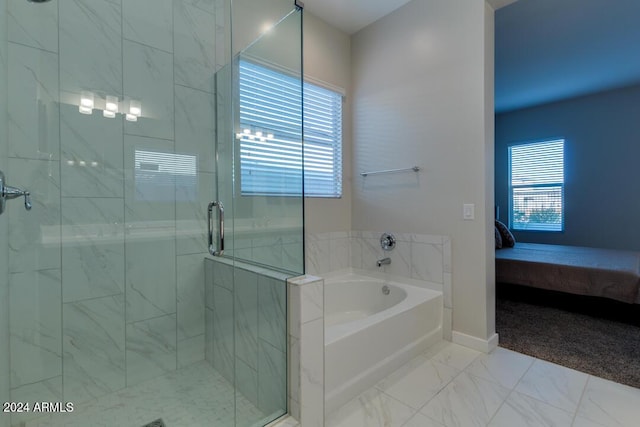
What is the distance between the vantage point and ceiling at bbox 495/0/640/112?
2.68m

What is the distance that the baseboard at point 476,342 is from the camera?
2188 mm

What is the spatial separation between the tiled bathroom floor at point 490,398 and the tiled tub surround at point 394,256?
533mm

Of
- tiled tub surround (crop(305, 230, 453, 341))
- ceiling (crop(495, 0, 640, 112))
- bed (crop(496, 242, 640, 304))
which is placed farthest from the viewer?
ceiling (crop(495, 0, 640, 112))

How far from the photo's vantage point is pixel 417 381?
1.84m

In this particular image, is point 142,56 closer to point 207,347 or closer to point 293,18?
point 293,18

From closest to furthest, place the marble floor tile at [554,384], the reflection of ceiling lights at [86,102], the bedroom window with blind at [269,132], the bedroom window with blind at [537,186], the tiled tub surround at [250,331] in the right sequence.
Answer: the tiled tub surround at [250,331]
the marble floor tile at [554,384]
the reflection of ceiling lights at [86,102]
the bedroom window with blind at [269,132]
the bedroom window with blind at [537,186]

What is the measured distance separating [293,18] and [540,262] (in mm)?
3141

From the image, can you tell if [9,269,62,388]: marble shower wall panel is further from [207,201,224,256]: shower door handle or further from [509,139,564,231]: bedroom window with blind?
[509,139,564,231]: bedroom window with blind

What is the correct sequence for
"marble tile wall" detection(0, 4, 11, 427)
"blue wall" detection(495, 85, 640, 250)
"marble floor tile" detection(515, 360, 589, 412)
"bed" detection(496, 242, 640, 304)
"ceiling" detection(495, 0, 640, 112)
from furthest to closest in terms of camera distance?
"blue wall" detection(495, 85, 640, 250) → "ceiling" detection(495, 0, 640, 112) → "bed" detection(496, 242, 640, 304) → "marble floor tile" detection(515, 360, 589, 412) → "marble tile wall" detection(0, 4, 11, 427)

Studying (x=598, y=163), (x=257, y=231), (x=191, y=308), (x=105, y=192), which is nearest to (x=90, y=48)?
(x=105, y=192)

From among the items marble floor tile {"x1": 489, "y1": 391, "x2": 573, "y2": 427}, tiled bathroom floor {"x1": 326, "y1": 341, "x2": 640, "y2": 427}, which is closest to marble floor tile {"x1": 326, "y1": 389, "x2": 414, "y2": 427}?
tiled bathroom floor {"x1": 326, "y1": 341, "x2": 640, "y2": 427}

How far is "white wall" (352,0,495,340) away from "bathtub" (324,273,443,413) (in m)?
0.34

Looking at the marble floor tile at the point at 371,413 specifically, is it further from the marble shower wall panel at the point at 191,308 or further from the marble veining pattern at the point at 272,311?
the marble shower wall panel at the point at 191,308

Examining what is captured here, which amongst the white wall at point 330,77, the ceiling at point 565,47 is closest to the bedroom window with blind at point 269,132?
the white wall at point 330,77
